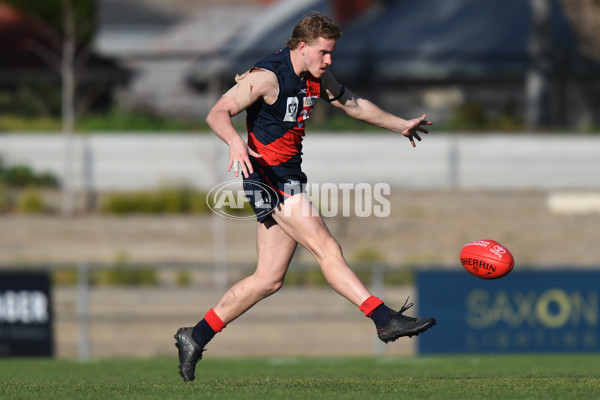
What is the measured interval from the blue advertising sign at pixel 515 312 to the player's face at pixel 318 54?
800 centimetres

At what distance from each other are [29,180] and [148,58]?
699cm

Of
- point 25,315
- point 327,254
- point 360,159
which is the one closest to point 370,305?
point 327,254

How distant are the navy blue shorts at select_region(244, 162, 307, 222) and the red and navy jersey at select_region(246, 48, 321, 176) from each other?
30 millimetres

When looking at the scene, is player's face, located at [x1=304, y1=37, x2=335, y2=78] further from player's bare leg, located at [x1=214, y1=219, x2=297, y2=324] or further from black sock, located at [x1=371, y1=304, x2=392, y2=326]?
black sock, located at [x1=371, y1=304, x2=392, y2=326]

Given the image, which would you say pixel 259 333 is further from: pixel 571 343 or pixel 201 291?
pixel 571 343

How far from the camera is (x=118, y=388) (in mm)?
5953

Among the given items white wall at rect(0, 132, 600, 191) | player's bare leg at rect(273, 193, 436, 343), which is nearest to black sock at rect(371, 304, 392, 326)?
player's bare leg at rect(273, 193, 436, 343)

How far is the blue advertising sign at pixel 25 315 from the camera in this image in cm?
1341

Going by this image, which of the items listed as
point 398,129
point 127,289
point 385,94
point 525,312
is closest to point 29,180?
point 127,289

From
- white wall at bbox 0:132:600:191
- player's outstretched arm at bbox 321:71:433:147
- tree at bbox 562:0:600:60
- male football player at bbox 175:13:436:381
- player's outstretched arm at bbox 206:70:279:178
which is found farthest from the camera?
tree at bbox 562:0:600:60

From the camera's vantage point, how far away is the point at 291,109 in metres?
6.36

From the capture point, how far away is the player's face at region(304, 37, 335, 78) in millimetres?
6246

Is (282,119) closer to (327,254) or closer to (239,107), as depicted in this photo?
(239,107)

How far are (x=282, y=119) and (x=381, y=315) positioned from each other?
1.34m
